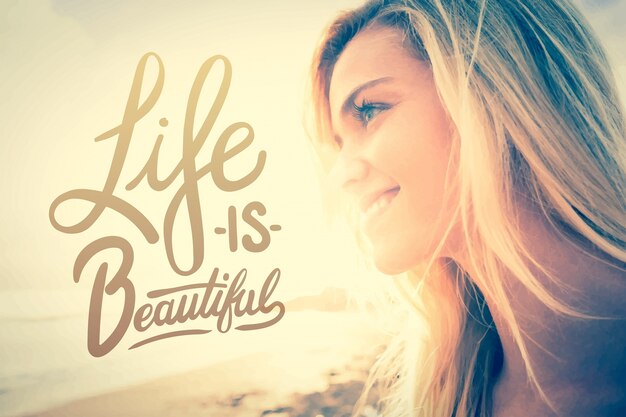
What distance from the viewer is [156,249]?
80 centimetres

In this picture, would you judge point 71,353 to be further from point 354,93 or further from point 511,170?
point 511,170

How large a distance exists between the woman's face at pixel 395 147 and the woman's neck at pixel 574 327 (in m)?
0.15

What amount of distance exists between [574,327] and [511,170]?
27 cm

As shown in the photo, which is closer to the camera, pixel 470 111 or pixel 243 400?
pixel 470 111

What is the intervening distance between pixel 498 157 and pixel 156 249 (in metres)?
0.67

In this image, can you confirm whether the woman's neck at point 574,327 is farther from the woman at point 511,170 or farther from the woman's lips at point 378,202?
the woman's lips at point 378,202

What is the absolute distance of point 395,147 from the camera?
2.12ft

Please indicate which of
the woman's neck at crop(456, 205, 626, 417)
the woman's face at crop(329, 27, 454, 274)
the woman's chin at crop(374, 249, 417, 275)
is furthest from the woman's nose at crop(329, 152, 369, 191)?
the woman's neck at crop(456, 205, 626, 417)

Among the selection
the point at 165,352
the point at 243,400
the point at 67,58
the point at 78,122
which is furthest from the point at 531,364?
the point at 67,58

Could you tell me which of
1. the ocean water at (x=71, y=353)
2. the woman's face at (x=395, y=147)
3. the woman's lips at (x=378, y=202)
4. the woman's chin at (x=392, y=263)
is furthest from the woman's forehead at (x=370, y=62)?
the ocean water at (x=71, y=353)

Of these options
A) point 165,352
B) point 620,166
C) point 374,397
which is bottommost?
point 374,397

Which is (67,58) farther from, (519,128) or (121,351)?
(519,128)

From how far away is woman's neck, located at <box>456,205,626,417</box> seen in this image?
0.59 m

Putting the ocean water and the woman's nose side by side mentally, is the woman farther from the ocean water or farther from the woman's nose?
the ocean water
